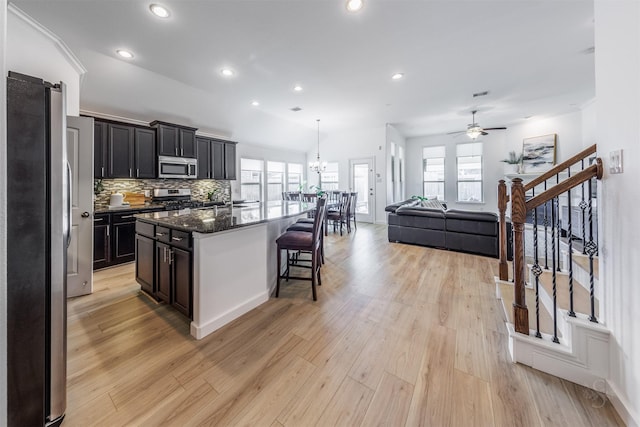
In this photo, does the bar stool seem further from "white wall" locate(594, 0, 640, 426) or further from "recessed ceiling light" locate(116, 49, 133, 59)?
"recessed ceiling light" locate(116, 49, 133, 59)

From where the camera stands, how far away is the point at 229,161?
6086 mm

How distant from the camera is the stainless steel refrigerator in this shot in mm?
1087

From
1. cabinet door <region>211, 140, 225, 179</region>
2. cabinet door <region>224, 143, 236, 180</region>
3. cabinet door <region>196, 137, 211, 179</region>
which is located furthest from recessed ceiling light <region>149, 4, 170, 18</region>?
cabinet door <region>224, 143, 236, 180</region>

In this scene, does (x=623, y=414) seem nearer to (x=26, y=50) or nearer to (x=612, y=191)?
(x=612, y=191)

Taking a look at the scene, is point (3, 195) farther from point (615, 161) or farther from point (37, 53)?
point (37, 53)

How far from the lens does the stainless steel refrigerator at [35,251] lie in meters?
1.09

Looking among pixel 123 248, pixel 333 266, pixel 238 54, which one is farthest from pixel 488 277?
pixel 123 248

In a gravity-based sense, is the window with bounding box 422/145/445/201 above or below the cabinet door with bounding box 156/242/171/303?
above

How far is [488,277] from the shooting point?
3.20 meters

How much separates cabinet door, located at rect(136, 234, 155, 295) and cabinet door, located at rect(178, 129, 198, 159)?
9.28ft

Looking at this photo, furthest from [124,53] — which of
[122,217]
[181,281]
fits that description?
[181,281]

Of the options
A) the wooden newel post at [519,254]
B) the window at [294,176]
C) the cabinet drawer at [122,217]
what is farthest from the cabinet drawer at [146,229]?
the window at [294,176]

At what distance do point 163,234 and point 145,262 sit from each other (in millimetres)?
602

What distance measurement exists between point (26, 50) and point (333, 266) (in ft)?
→ 13.6
